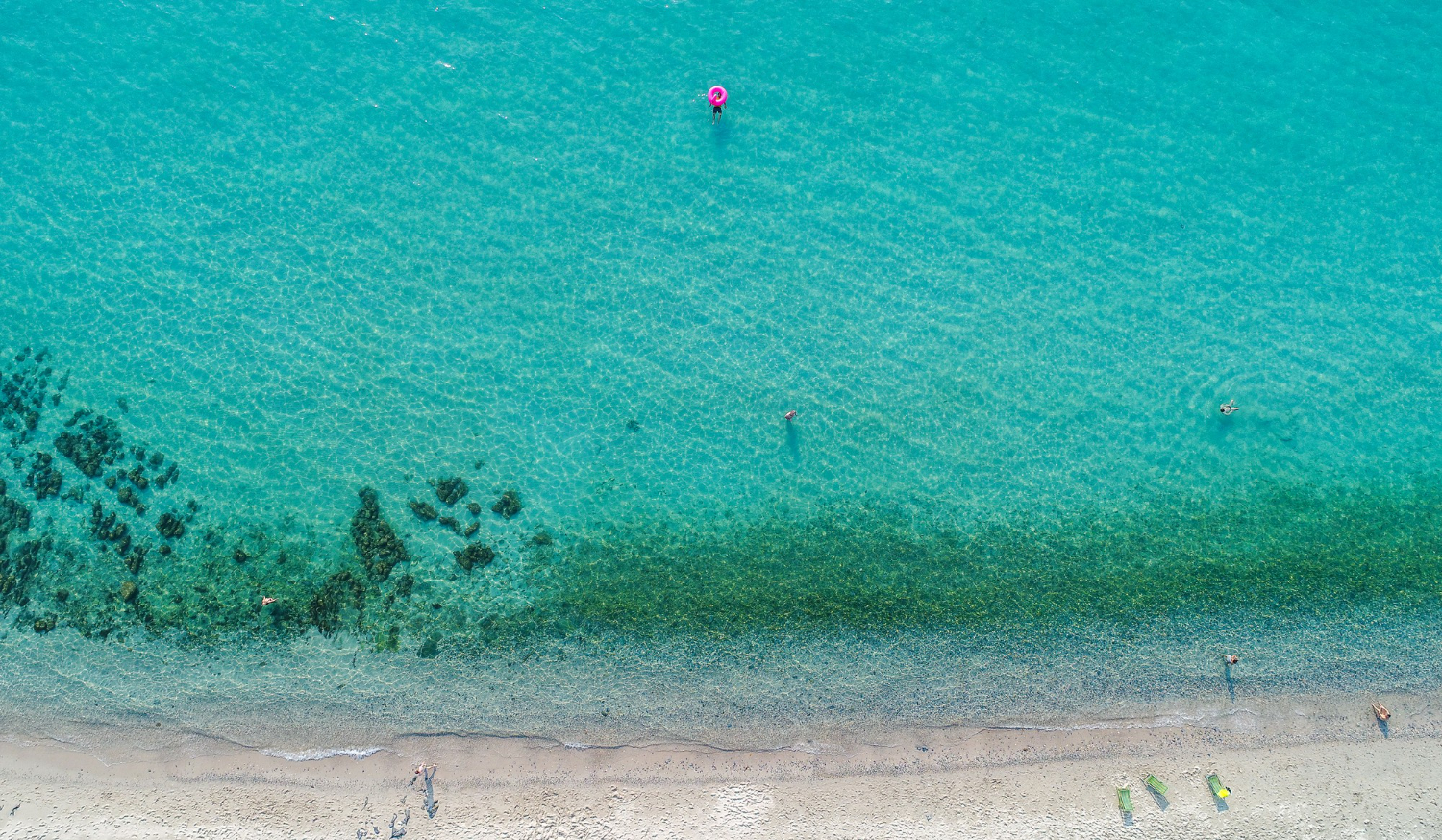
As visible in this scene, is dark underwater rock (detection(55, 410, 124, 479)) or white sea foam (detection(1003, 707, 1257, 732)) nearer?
white sea foam (detection(1003, 707, 1257, 732))

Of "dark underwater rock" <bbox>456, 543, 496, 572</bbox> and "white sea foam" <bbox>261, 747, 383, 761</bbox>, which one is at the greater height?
"dark underwater rock" <bbox>456, 543, 496, 572</bbox>

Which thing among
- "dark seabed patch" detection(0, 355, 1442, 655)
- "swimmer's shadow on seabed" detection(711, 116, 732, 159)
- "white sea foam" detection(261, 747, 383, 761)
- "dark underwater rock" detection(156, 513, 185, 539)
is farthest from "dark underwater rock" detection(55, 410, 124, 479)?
"swimmer's shadow on seabed" detection(711, 116, 732, 159)

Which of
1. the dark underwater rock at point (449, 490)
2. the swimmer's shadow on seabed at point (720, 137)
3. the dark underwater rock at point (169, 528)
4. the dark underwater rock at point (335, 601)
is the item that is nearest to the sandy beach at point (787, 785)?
the dark underwater rock at point (335, 601)

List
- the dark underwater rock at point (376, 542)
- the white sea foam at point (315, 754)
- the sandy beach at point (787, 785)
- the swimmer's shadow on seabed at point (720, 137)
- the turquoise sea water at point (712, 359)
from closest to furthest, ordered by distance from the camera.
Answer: the sandy beach at point (787, 785) < the white sea foam at point (315, 754) < the turquoise sea water at point (712, 359) < the dark underwater rock at point (376, 542) < the swimmer's shadow on seabed at point (720, 137)

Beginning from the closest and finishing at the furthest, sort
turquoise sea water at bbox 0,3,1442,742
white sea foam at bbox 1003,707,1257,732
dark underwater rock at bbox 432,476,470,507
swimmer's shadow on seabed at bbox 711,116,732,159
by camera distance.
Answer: white sea foam at bbox 1003,707,1257,732, turquoise sea water at bbox 0,3,1442,742, dark underwater rock at bbox 432,476,470,507, swimmer's shadow on seabed at bbox 711,116,732,159

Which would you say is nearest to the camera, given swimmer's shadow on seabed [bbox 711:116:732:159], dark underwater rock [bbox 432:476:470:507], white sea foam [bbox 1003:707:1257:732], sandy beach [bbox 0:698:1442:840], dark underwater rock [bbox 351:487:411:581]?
sandy beach [bbox 0:698:1442:840]

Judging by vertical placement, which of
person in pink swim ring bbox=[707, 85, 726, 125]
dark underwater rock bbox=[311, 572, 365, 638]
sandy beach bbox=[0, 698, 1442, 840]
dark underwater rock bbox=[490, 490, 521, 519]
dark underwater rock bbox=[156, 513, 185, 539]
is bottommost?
sandy beach bbox=[0, 698, 1442, 840]

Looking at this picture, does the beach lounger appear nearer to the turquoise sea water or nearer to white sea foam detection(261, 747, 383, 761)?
the turquoise sea water

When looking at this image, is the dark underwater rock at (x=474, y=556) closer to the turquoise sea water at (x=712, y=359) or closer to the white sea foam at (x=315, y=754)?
the turquoise sea water at (x=712, y=359)
